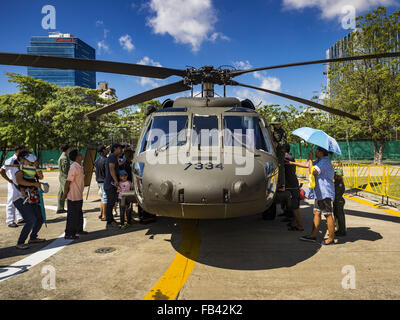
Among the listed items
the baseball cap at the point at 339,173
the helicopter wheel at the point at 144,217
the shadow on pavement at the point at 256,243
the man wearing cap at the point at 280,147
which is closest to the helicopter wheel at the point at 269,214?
the shadow on pavement at the point at 256,243

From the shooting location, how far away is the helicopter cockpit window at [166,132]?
4324 millimetres

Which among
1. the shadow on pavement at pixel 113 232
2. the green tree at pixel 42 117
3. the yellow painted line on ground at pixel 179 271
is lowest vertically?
the yellow painted line on ground at pixel 179 271

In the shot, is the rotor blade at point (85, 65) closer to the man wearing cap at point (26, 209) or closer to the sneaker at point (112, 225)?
the man wearing cap at point (26, 209)

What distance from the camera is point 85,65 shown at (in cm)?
469

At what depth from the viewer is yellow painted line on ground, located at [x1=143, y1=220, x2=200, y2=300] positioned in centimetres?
301

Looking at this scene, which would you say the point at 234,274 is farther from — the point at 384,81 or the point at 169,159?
the point at 384,81

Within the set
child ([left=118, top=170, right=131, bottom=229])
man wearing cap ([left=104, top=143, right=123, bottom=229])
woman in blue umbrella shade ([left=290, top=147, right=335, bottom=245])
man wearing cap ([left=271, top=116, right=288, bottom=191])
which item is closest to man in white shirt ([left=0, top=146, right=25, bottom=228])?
man wearing cap ([left=104, top=143, right=123, bottom=229])

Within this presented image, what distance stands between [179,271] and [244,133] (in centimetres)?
241

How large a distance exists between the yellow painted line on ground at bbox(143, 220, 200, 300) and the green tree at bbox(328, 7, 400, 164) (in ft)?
66.2

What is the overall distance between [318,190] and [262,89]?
9.03ft

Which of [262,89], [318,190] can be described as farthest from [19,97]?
[318,190]

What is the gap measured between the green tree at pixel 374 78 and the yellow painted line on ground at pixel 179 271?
20173 mm

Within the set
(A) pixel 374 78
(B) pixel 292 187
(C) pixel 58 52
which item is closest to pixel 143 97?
(B) pixel 292 187

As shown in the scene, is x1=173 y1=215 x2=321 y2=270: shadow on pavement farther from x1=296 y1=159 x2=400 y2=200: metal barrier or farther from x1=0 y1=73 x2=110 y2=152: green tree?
x1=0 y1=73 x2=110 y2=152: green tree
